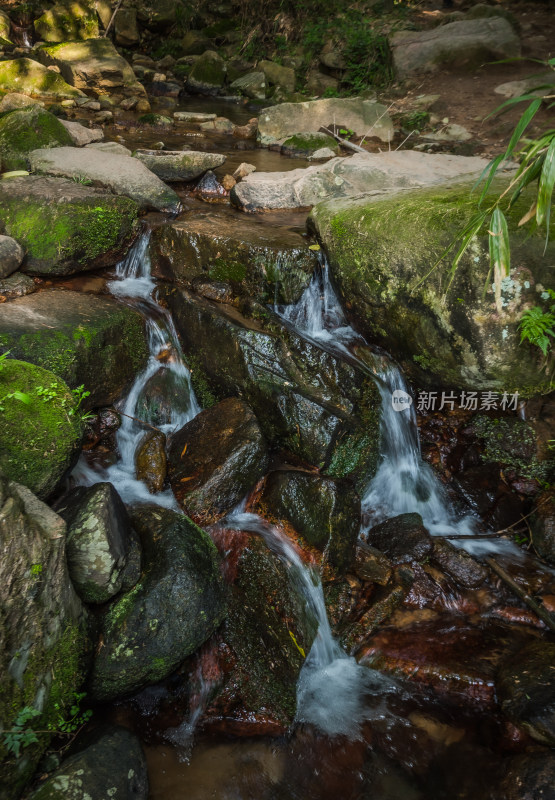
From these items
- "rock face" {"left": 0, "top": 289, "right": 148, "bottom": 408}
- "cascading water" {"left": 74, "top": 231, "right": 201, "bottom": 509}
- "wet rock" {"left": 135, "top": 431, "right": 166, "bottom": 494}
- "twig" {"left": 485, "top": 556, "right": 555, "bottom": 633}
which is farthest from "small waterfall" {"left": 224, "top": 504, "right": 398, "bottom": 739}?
"rock face" {"left": 0, "top": 289, "right": 148, "bottom": 408}

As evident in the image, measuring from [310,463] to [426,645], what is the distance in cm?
169

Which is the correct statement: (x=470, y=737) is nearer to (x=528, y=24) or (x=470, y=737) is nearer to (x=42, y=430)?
(x=42, y=430)

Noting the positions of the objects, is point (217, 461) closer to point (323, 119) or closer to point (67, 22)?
point (323, 119)

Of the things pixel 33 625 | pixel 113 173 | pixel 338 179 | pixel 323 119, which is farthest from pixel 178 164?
pixel 33 625

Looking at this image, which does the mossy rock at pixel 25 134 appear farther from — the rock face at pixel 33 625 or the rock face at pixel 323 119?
the rock face at pixel 33 625

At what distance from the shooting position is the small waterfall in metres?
3.27

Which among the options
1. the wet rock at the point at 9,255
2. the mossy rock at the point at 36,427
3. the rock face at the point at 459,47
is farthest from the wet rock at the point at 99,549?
the rock face at the point at 459,47

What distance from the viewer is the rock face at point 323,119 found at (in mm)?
10883

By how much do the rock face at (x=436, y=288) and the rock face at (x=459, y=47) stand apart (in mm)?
9858

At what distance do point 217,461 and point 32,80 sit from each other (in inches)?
478

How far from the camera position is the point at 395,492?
477 centimetres

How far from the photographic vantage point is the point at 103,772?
2.31 meters

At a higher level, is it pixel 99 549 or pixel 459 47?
pixel 459 47

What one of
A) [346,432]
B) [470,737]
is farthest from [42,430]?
[470,737]
